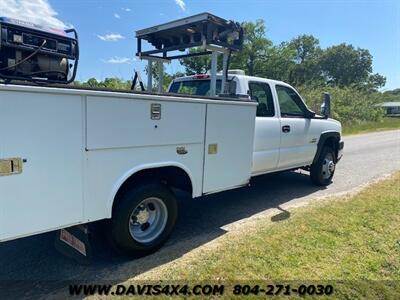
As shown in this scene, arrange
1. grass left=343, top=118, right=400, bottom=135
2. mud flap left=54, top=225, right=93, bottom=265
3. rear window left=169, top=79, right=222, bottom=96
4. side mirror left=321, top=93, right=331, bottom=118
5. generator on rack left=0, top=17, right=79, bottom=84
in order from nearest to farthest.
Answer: generator on rack left=0, top=17, right=79, bottom=84
mud flap left=54, top=225, right=93, bottom=265
rear window left=169, top=79, right=222, bottom=96
side mirror left=321, top=93, right=331, bottom=118
grass left=343, top=118, right=400, bottom=135

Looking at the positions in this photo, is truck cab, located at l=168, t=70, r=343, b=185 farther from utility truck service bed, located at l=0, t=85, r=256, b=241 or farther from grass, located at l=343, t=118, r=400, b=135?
grass, located at l=343, t=118, r=400, b=135

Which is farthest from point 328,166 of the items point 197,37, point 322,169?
point 197,37

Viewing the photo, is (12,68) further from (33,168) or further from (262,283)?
(262,283)

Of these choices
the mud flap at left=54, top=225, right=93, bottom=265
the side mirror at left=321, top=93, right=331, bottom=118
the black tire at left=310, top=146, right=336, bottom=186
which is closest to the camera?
the mud flap at left=54, top=225, right=93, bottom=265

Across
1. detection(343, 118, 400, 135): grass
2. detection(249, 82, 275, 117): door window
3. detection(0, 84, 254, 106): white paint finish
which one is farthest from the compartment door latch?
detection(343, 118, 400, 135): grass

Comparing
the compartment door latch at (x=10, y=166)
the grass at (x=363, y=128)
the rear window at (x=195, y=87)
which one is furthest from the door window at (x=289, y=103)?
the grass at (x=363, y=128)

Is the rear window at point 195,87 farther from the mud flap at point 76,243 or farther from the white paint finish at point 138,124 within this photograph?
the mud flap at point 76,243

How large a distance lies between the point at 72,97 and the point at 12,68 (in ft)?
2.42

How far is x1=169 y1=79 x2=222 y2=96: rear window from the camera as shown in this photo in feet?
18.5

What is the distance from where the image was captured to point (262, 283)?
3301 millimetres

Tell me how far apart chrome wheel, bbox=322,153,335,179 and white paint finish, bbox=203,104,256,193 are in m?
2.81

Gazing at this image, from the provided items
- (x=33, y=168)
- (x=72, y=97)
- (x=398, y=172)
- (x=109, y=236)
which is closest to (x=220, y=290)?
(x=109, y=236)

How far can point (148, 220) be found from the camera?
154 inches

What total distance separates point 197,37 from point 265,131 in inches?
68.2
